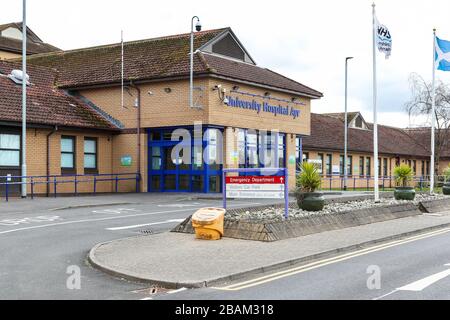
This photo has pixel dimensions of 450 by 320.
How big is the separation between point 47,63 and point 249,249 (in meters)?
29.9

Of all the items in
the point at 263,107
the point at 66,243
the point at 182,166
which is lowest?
the point at 66,243

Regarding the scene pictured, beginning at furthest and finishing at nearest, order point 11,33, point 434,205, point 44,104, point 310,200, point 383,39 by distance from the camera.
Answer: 1. point 11,33
2. point 44,104
3. point 434,205
4. point 383,39
5. point 310,200

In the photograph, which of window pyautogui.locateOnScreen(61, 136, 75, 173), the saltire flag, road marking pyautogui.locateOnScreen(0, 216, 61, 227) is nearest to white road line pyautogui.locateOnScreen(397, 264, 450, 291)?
road marking pyautogui.locateOnScreen(0, 216, 61, 227)

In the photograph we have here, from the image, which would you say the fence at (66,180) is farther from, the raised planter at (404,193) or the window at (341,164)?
the window at (341,164)

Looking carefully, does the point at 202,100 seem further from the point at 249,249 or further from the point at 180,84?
the point at 249,249

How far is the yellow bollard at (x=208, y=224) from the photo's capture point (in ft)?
44.6

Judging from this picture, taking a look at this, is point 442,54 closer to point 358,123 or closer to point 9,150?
point 9,150

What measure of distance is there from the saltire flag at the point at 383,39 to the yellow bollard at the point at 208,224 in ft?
37.8

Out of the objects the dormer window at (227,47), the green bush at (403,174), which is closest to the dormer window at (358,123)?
the dormer window at (227,47)

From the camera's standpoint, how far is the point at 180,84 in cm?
3112

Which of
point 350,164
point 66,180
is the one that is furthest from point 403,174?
point 350,164

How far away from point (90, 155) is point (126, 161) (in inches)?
81.0

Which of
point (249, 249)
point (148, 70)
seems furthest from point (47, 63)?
point (249, 249)

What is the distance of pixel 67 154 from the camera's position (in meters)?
30.5
